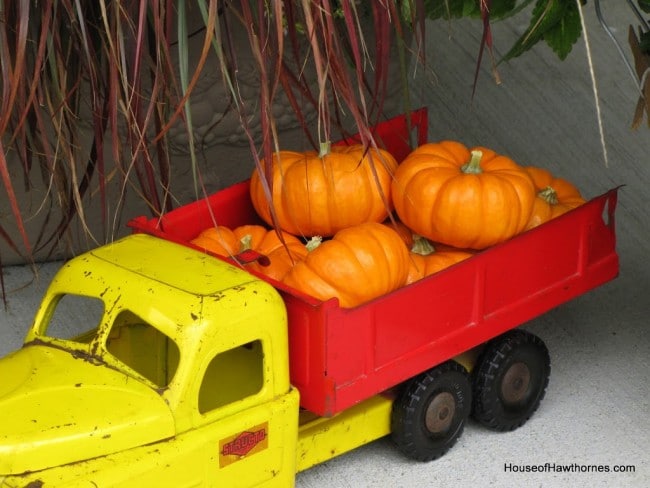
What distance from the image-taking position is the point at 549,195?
110 inches

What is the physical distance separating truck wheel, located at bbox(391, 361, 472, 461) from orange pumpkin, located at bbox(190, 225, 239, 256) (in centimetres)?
48

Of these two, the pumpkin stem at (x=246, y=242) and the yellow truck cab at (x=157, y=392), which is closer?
the yellow truck cab at (x=157, y=392)

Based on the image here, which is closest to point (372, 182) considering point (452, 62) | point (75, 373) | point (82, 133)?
point (75, 373)

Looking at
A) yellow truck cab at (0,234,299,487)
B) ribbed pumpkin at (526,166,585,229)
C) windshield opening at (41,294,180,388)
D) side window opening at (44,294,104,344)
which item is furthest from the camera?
side window opening at (44,294,104,344)

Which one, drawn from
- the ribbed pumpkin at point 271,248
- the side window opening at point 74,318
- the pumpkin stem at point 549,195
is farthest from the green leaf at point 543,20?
the side window opening at point 74,318

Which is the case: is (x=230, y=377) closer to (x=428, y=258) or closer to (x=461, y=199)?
(x=428, y=258)

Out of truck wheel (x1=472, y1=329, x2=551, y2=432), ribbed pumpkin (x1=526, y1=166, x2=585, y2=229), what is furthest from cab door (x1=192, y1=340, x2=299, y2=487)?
ribbed pumpkin (x1=526, y1=166, x2=585, y2=229)

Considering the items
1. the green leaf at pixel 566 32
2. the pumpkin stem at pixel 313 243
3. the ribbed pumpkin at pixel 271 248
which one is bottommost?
the ribbed pumpkin at pixel 271 248

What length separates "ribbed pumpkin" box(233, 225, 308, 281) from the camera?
253 centimetres

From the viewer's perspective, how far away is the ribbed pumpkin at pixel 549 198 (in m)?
2.73

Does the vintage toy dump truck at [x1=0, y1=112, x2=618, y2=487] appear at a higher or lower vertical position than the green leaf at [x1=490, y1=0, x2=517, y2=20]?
lower

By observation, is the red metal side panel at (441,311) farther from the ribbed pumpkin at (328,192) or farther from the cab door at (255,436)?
the ribbed pumpkin at (328,192)

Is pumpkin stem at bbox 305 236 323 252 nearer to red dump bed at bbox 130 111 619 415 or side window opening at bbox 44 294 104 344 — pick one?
red dump bed at bbox 130 111 619 415

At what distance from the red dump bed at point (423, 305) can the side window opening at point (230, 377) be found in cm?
12
